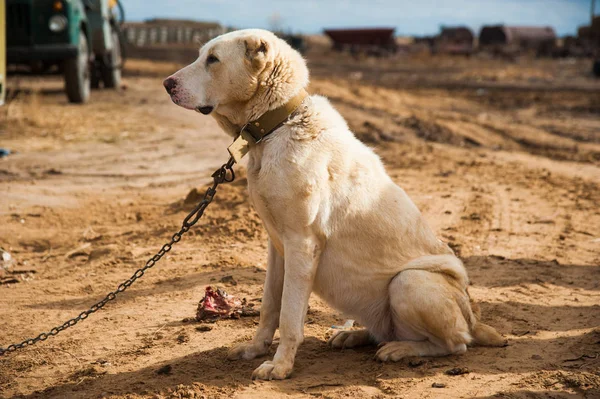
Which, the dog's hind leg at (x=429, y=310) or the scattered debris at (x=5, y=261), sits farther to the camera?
the scattered debris at (x=5, y=261)

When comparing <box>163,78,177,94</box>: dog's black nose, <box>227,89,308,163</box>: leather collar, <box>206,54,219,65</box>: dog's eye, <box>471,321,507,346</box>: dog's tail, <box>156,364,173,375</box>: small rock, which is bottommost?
<box>156,364,173,375</box>: small rock

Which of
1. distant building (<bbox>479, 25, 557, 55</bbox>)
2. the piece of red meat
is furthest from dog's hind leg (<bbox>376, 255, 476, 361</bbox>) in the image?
distant building (<bbox>479, 25, 557, 55</bbox>)

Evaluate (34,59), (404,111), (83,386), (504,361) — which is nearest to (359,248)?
(504,361)

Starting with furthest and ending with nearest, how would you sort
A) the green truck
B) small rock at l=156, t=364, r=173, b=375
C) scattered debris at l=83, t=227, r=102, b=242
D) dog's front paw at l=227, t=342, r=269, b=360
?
the green truck, scattered debris at l=83, t=227, r=102, b=242, dog's front paw at l=227, t=342, r=269, b=360, small rock at l=156, t=364, r=173, b=375

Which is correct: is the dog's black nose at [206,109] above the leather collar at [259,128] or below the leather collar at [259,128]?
above

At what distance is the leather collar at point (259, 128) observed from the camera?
4.08 metres

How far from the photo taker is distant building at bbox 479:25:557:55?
1909 inches

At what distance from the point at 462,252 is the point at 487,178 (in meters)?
3.41

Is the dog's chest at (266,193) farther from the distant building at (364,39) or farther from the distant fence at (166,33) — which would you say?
the distant fence at (166,33)

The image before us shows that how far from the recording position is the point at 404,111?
51.9ft

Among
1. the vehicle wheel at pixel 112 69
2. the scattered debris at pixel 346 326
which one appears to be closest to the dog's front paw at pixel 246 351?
the scattered debris at pixel 346 326

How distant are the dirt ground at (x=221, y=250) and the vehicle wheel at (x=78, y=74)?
1.09ft

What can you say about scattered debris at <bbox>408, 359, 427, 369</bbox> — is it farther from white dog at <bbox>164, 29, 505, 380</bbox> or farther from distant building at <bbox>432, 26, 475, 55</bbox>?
distant building at <bbox>432, 26, 475, 55</bbox>

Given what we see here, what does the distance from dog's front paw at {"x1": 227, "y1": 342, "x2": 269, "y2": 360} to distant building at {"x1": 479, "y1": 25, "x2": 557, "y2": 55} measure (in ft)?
148
